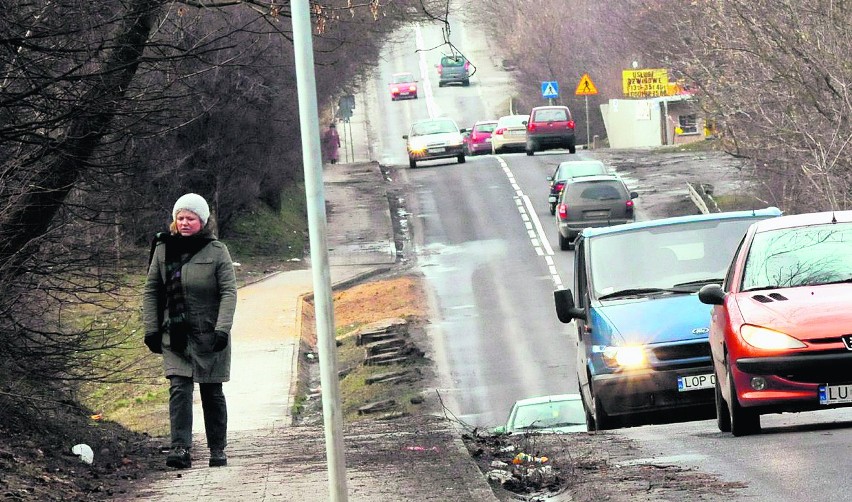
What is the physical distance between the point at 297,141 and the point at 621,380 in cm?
2844

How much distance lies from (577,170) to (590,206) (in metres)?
6.38

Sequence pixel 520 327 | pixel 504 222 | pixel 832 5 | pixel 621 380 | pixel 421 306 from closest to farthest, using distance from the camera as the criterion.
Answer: pixel 621 380
pixel 832 5
pixel 520 327
pixel 421 306
pixel 504 222

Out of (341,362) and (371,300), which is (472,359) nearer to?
(341,362)

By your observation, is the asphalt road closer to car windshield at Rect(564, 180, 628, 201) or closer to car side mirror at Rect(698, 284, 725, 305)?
car side mirror at Rect(698, 284, 725, 305)

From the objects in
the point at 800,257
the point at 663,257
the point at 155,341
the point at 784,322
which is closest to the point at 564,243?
the point at 663,257

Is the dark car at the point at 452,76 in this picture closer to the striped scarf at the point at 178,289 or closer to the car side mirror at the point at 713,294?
the car side mirror at the point at 713,294

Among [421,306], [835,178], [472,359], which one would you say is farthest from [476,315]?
[835,178]

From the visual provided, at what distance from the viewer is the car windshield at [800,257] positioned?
35.8 feet

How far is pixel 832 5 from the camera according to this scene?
22.2m

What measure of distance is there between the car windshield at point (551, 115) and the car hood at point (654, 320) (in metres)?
42.8

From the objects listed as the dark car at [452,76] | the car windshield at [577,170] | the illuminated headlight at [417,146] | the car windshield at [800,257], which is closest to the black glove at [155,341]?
the car windshield at [800,257]

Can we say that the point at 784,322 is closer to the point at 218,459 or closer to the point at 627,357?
the point at 627,357

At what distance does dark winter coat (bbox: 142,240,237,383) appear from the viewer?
10023 millimetres

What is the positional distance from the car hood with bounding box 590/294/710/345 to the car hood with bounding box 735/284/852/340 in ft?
5.78
